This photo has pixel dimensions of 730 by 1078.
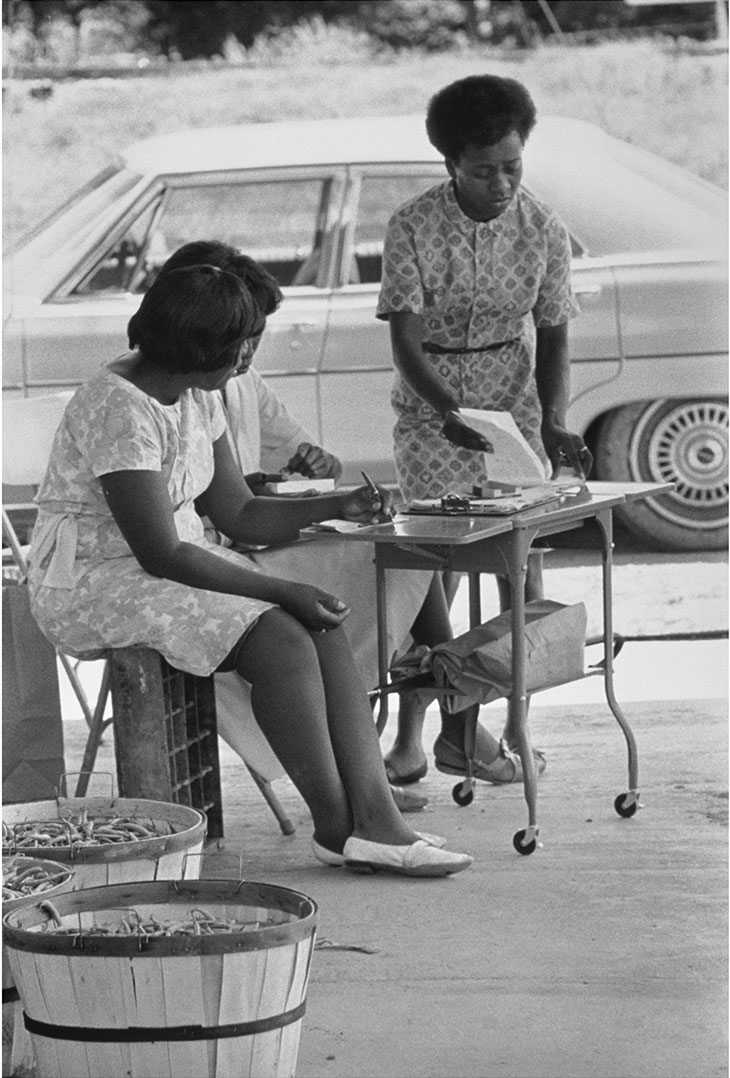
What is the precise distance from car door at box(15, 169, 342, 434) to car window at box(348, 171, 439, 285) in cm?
11

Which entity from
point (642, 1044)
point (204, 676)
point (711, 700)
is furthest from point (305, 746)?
point (711, 700)

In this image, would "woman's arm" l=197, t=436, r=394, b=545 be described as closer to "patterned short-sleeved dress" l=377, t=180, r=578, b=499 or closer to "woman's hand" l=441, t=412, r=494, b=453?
"woman's hand" l=441, t=412, r=494, b=453

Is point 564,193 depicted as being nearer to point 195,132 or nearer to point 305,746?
point 195,132

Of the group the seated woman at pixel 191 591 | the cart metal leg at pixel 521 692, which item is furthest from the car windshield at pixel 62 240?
the cart metal leg at pixel 521 692

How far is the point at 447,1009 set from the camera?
310cm

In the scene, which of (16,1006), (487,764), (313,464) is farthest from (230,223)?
(16,1006)

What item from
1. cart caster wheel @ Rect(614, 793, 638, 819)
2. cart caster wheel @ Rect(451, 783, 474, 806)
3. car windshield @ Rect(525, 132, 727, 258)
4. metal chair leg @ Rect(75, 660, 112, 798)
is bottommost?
cart caster wheel @ Rect(451, 783, 474, 806)

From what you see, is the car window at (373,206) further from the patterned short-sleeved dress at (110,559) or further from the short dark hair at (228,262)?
the patterned short-sleeved dress at (110,559)

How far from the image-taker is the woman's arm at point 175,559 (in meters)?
3.70

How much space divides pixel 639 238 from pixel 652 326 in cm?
36

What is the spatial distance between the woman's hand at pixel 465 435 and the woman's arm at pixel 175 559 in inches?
25.7

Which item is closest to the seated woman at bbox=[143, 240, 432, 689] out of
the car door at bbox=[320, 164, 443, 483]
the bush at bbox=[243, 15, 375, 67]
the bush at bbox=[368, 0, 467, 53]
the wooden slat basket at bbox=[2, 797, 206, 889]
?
the wooden slat basket at bbox=[2, 797, 206, 889]

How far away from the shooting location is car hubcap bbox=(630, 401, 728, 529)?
7.48 metres

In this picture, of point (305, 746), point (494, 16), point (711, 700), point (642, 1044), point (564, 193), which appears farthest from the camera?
point (494, 16)
